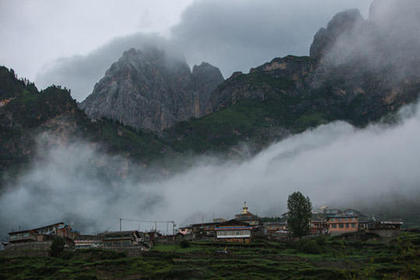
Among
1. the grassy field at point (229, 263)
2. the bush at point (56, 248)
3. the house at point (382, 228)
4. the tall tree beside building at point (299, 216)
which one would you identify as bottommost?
the grassy field at point (229, 263)

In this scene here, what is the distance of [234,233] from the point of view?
110 metres

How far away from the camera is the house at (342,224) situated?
123 metres

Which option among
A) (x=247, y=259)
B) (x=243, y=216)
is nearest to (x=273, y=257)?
(x=247, y=259)

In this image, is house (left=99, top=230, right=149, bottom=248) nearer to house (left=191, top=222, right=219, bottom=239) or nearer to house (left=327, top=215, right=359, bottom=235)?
house (left=191, top=222, right=219, bottom=239)

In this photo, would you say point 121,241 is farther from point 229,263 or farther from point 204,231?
point 229,263

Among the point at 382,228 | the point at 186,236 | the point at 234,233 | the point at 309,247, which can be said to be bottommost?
the point at 309,247

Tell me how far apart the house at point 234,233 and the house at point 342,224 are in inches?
1090

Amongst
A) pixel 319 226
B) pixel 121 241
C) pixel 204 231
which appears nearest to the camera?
pixel 121 241

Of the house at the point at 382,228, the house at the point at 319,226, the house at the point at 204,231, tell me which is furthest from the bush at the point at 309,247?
the house at the point at 319,226

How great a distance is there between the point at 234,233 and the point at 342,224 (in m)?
33.4

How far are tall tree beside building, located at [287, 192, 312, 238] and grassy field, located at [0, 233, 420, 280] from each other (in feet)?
42.3

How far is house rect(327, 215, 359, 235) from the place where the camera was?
402 ft

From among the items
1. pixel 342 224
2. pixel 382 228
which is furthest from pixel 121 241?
pixel 382 228

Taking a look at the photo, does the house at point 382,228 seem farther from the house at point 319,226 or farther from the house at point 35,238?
the house at point 35,238
